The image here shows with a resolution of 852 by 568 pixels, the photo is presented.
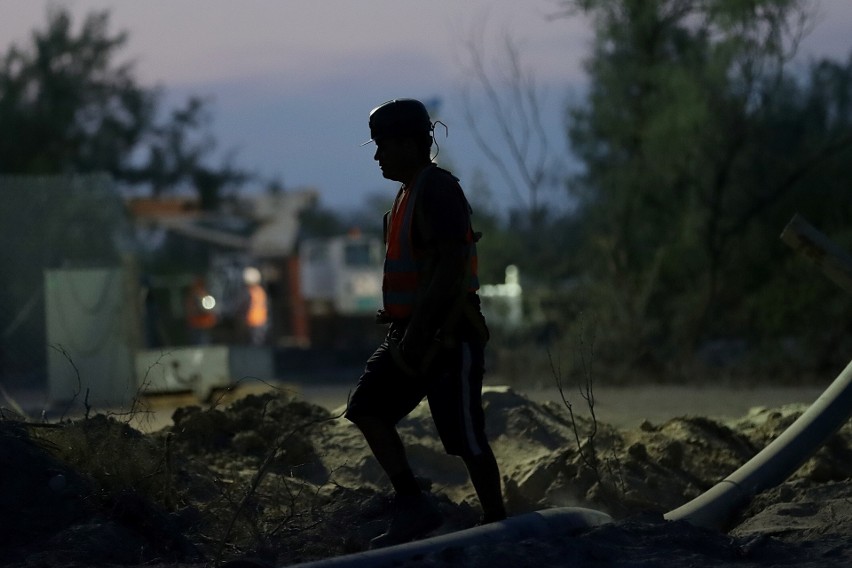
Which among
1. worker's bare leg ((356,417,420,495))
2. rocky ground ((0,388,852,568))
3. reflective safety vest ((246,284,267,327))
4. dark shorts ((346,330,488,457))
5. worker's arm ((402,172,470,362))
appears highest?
reflective safety vest ((246,284,267,327))

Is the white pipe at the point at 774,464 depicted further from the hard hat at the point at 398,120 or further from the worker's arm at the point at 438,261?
the hard hat at the point at 398,120

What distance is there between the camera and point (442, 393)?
5.93 metres

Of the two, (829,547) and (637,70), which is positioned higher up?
(637,70)

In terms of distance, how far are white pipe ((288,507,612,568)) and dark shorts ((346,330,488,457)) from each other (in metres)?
0.31

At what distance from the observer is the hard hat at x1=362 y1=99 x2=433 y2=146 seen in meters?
5.99

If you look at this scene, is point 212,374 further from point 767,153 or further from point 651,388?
point 767,153

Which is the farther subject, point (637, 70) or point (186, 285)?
point (186, 285)

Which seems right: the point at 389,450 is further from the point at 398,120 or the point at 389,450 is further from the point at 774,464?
the point at 774,464

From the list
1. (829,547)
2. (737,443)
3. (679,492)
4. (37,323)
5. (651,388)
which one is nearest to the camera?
(829,547)

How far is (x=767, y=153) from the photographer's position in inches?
786

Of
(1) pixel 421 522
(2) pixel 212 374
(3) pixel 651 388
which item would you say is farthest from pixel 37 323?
(1) pixel 421 522

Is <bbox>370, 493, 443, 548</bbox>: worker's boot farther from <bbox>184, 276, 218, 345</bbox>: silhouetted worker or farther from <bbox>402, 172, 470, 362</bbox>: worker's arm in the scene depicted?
<bbox>184, 276, 218, 345</bbox>: silhouetted worker

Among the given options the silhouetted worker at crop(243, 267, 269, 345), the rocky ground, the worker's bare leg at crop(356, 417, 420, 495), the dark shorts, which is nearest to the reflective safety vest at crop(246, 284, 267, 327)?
the silhouetted worker at crop(243, 267, 269, 345)

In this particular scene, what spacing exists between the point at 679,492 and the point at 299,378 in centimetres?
1638
